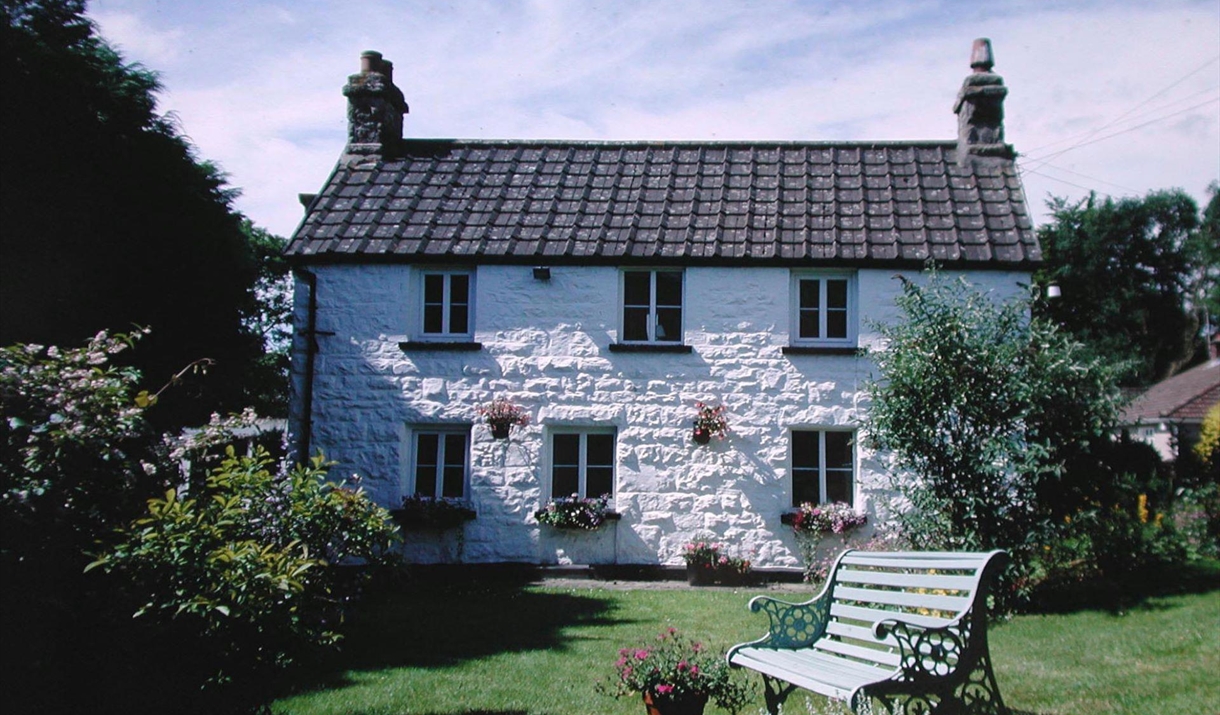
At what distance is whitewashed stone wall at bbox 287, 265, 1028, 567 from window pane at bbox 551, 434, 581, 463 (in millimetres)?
324

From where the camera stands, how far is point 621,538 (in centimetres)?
1400

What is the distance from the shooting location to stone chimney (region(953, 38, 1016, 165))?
15.3 m

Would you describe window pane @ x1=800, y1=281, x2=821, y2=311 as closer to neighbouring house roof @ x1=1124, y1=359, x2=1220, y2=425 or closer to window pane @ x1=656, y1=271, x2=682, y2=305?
window pane @ x1=656, y1=271, x2=682, y2=305

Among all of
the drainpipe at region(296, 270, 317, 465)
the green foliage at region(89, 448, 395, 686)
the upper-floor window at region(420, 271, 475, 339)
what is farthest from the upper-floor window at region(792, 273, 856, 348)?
the green foliage at region(89, 448, 395, 686)

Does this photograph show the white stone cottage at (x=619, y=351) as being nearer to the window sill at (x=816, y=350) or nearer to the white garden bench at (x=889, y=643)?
the window sill at (x=816, y=350)

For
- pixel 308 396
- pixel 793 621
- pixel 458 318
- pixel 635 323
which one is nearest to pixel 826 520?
pixel 635 323

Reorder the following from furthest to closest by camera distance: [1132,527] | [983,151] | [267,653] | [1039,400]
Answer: [983,151]
[1132,527]
[1039,400]
[267,653]

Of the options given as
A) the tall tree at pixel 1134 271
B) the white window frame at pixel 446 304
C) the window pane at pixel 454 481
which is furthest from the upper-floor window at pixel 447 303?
the tall tree at pixel 1134 271

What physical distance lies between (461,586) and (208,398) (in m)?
7.04

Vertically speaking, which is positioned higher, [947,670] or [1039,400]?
[1039,400]

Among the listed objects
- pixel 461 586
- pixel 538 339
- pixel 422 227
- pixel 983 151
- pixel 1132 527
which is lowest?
pixel 461 586

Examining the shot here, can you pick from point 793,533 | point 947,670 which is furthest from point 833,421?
point 947,670

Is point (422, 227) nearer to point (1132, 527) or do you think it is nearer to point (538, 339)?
point (538, 339)

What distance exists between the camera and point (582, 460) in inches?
564
